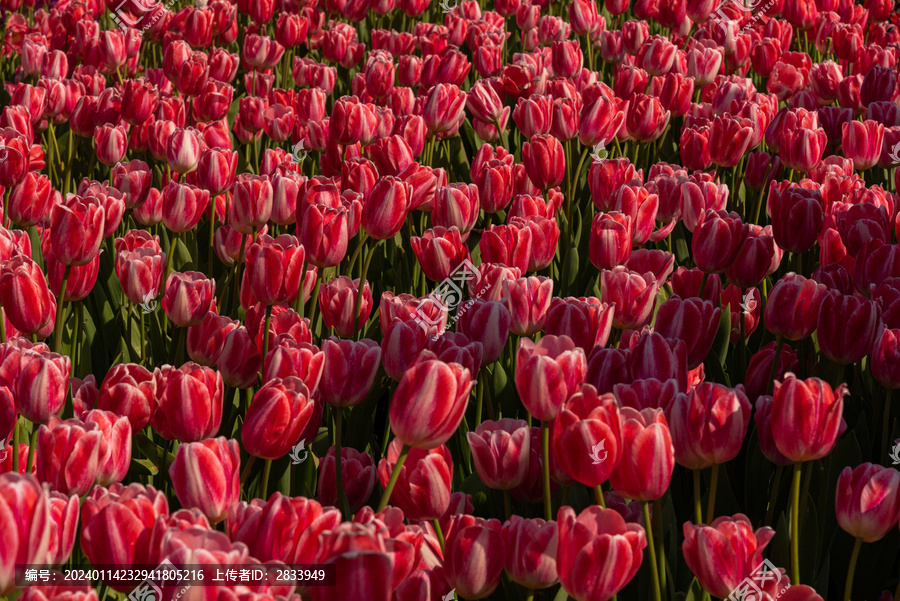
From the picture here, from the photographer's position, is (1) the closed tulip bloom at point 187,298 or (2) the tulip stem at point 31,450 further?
(1) the closed tulip bloom at point 187,298

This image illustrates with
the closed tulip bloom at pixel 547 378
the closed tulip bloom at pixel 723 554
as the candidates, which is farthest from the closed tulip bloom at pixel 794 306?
the closed tulip bloom at pixel 723 554

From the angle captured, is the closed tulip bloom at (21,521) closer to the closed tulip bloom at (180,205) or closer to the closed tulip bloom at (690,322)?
the closed tulip bloom at (690,322)

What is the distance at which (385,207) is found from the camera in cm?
215

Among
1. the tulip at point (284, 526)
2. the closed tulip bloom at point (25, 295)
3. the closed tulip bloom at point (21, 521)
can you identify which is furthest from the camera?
the closed tulip bloom at point (25, 295)

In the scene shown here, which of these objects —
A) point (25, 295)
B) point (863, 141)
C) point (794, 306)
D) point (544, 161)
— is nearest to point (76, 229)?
point (25, 295)

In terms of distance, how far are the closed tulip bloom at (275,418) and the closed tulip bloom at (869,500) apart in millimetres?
824

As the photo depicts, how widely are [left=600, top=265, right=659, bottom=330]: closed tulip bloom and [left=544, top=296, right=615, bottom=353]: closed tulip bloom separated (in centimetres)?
20

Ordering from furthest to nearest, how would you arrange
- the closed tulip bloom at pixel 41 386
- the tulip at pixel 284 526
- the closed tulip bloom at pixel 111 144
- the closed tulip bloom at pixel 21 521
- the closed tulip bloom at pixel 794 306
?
the closed tulip bloom at pixel 111 144, the closed tulip bloom at pixel 794 306, the closed tulip bloom at pixel 41 386, the tulip at pixel 284 526, the closed tulip bloom at pixel 21 521

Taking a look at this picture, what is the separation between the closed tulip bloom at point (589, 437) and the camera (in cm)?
119

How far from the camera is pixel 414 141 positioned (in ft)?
9.52

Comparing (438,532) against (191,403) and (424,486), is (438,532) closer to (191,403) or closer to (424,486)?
(424,486)

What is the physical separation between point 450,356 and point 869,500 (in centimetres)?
67

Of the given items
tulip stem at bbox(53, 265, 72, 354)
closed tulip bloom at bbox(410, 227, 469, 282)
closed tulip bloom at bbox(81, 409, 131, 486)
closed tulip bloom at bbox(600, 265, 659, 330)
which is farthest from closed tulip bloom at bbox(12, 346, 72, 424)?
closed tulip bloom at bbox(600, 265, 659, 330)

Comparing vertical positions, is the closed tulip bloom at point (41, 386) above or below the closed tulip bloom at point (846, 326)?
below
